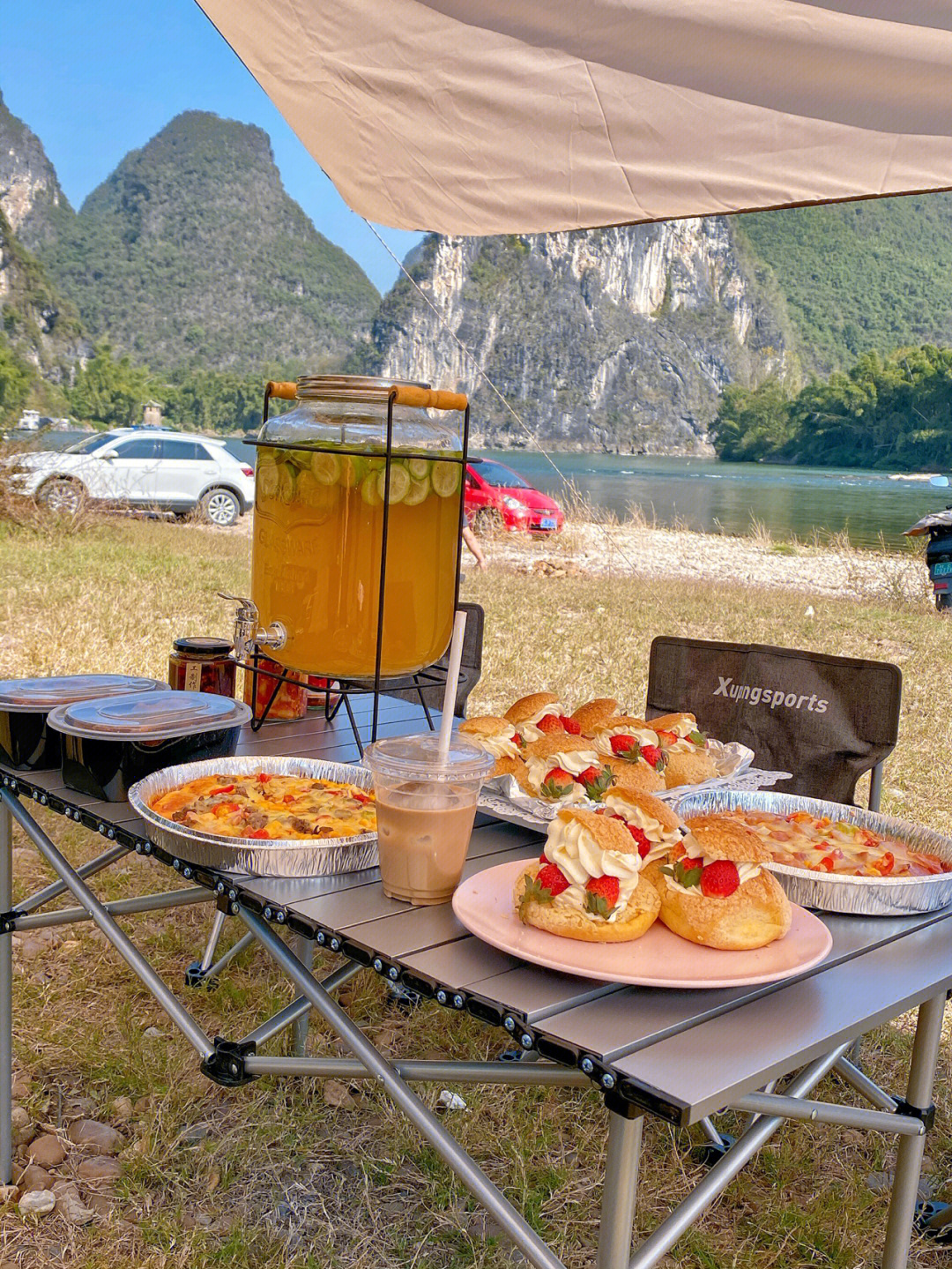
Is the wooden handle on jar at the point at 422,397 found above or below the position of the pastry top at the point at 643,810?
above

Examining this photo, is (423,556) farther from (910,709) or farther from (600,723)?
(910,709)

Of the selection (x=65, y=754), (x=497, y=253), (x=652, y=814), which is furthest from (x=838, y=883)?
(x=497, y=253)

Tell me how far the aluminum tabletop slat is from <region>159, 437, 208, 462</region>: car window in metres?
12.8

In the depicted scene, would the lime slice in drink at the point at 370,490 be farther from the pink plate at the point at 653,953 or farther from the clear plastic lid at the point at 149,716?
the pink plate at the point at 653,953

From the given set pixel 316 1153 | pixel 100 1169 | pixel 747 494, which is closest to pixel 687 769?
pixel 316 1153

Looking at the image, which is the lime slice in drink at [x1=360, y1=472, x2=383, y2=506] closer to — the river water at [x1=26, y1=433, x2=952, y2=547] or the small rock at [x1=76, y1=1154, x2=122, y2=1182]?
the small rock at [x1=76, y1=1154, x2=122, y2=1182]

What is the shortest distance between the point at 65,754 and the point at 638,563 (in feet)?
41.5

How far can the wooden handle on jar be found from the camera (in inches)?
61.2

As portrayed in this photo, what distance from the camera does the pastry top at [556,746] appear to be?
144 cm

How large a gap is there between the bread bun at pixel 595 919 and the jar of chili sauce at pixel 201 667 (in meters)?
0.98

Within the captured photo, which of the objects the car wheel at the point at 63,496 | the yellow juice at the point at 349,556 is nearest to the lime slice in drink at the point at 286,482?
the yellow juice at the point at 349,556

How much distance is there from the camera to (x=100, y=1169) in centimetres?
193

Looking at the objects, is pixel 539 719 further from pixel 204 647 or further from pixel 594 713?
pixel 204 647

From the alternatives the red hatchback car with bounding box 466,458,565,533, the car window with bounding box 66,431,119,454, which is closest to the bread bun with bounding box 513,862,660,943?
the car window with bounding box 66,431,119,454
